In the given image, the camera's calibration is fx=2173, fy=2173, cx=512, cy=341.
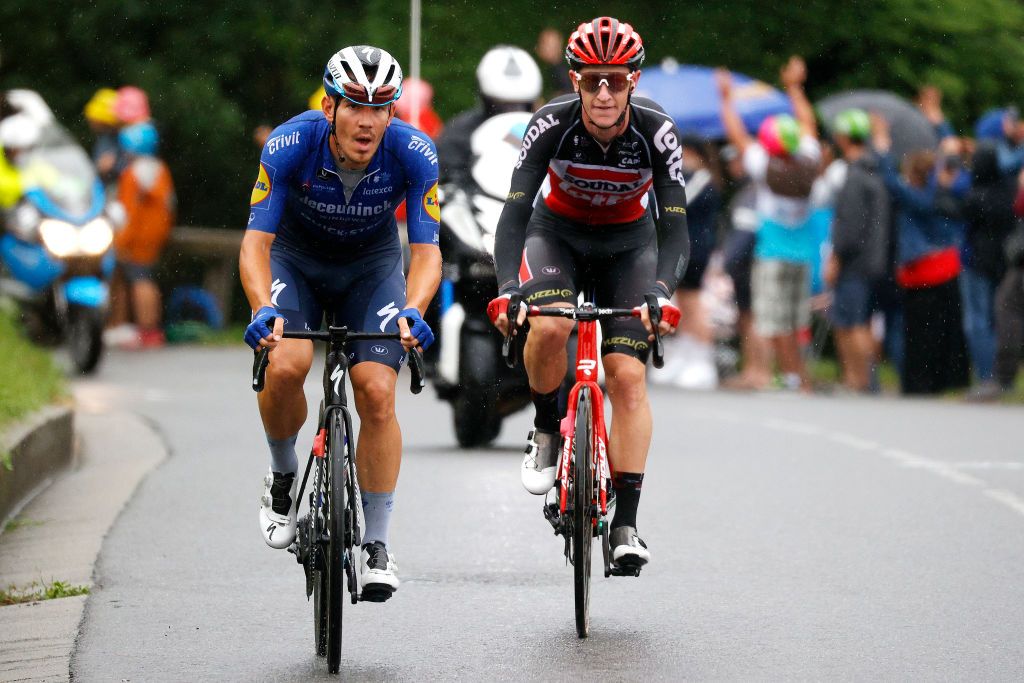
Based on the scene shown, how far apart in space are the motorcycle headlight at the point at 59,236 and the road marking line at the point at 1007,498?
385 inches

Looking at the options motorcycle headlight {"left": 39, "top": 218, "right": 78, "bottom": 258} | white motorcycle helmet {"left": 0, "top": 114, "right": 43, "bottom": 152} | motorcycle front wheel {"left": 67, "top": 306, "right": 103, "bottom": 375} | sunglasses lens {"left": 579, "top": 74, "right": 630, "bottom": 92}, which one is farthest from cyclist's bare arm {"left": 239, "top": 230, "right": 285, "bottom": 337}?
white motorcycle helmet {"left": 0, "top": 114, "right": 43, "bottom": 152}

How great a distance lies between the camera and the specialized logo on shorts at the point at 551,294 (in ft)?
26.8

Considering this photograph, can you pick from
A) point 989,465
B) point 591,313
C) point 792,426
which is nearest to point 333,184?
point 591,313

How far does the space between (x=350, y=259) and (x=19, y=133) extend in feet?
40.9

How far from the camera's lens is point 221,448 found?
1320 cm

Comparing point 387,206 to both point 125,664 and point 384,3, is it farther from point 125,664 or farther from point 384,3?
point 384,3

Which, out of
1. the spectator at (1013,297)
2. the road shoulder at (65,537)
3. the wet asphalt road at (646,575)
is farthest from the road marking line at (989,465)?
the spectator at (1013,297)

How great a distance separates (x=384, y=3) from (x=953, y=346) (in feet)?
33.7

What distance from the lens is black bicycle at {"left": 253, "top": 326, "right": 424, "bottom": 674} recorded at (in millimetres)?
6793

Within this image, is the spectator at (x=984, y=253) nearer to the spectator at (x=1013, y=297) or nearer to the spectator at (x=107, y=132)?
the spectator at (x=1013, y=297)

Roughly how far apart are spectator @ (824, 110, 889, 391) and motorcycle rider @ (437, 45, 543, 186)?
6003mm

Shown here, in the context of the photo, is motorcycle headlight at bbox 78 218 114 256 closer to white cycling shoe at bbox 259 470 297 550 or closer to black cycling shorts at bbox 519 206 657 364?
black cycling shorts at bbox 519 206 657 364

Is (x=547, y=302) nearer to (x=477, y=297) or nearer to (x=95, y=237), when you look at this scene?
(x=477, y=297)

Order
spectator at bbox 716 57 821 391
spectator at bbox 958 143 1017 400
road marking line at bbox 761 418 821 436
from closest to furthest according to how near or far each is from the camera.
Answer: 1. road marking line at bbox 761 418 821 436
2. spectator at bbox 958 143 1017 400
3. spectator at bbox 716 57 821 391
